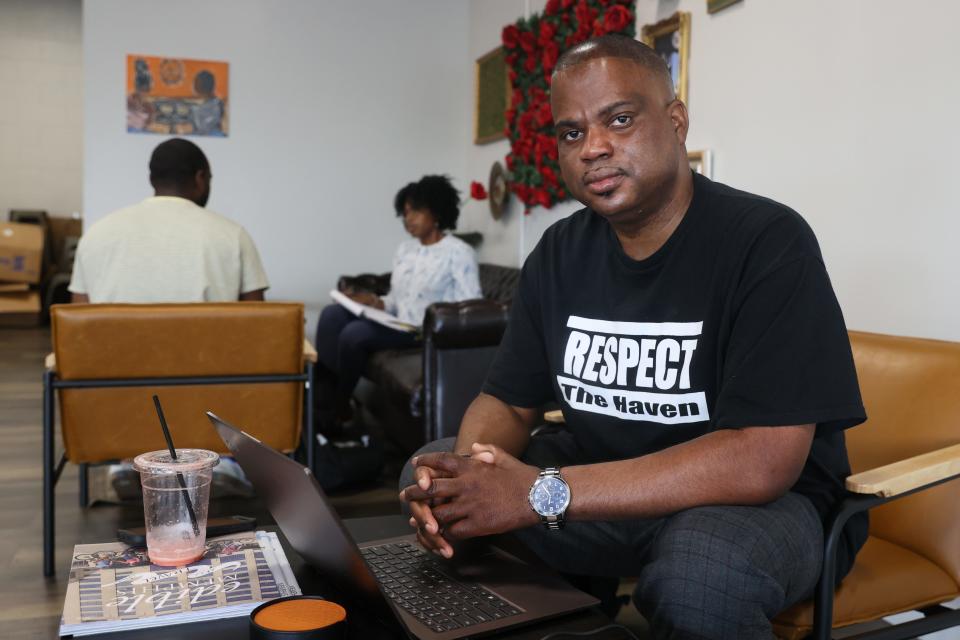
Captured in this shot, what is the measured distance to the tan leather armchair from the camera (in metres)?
2.53

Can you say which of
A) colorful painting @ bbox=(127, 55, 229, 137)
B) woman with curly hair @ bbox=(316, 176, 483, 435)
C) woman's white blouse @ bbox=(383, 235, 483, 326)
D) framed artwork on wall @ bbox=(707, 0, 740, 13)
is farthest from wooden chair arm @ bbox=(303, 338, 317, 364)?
colorful painting @ bbox=(127, 55, 229, 137)

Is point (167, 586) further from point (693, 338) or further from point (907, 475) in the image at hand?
point (907, 475)

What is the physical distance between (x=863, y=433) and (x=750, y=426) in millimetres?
636

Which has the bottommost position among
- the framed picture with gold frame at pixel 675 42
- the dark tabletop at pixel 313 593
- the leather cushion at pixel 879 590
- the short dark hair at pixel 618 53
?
the leather cushion at pixel 879 590

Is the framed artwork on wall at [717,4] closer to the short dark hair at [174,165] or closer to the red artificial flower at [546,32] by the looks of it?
the red artificial flower at [546,32]

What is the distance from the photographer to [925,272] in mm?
2275

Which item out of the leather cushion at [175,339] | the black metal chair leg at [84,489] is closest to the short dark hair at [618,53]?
the leather cushion at [175,339]

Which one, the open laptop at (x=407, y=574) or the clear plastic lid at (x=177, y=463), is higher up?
the clear plastic lid at (x=177, y=463)

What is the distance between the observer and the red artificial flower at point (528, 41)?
4.72 metres

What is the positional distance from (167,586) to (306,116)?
5.31 metres

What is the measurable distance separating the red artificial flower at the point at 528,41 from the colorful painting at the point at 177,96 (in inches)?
88.0

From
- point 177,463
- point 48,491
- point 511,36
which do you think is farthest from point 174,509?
point 511,36

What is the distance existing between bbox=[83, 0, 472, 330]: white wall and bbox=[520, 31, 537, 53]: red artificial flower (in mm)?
1584

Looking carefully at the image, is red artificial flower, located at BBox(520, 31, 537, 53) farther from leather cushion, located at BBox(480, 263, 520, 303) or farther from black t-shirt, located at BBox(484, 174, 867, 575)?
black t-shirt, located at BBox(484, 174, 867, 575)
